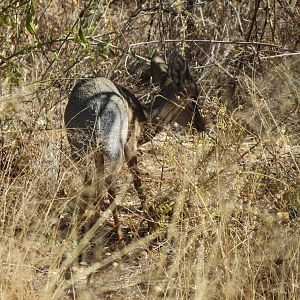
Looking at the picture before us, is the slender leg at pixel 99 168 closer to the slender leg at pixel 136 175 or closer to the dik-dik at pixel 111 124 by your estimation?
A: the dik-dik at pixel 111 124

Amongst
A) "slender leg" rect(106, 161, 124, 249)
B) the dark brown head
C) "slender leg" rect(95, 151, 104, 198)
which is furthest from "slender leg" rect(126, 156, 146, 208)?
the dark brown head

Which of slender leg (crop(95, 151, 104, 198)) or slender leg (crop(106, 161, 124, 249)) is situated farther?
slender leg (crop(106, 161, 124, 249))

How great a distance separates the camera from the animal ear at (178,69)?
597cm

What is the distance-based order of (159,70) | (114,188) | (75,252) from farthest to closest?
1. (159,70)
2. (114,188)
3. (75,252)

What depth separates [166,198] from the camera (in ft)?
15.7

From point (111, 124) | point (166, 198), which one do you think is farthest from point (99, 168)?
point (166, 198)

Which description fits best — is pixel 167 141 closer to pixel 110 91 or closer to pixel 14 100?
pixel 110 91

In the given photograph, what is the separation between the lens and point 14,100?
5.21m

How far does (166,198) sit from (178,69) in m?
1.59

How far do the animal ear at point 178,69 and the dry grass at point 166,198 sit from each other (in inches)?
11.6

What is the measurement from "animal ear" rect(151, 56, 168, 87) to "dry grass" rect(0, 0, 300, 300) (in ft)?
1.11

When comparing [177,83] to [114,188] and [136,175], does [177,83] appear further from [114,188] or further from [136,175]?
[114,188]

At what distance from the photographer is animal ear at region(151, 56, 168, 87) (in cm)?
610

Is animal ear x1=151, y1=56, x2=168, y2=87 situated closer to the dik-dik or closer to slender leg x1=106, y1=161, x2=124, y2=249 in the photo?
the dik-dik
